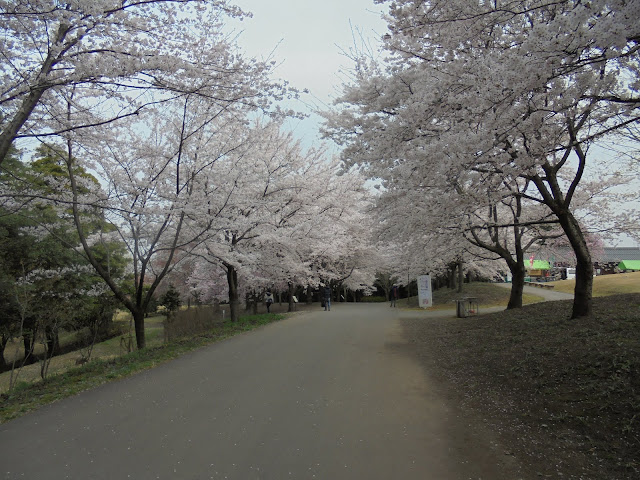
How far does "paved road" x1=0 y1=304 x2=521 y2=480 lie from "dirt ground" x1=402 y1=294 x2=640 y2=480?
1.19 ft

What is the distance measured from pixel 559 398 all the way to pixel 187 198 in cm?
971

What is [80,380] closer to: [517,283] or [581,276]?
[581,276]

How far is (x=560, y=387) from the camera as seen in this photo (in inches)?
197

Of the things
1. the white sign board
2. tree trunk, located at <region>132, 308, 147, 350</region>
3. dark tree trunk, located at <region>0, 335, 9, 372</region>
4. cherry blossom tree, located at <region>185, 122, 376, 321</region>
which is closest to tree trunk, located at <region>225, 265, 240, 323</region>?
cherry blossom tree, located at <region>185, 122, 376, 321</region>

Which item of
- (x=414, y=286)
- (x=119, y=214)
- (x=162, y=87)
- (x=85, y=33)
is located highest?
(x=85, y=33)

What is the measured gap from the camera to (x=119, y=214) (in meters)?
11.1

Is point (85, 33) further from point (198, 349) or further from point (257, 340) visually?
point (257, 340)

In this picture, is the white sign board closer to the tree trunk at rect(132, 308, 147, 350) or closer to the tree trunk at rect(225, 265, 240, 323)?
the tree trunk at rect(225, 265, 240, 323)

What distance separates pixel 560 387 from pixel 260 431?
12.0 ft

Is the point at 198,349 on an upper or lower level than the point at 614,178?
lower

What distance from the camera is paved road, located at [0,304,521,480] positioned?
138 inches

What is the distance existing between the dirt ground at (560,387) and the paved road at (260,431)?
0.36 m

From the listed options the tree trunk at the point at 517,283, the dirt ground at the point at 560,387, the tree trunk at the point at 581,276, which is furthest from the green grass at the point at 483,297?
the dirt ground at the point at 560,387

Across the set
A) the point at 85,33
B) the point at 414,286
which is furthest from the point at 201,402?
the point at 414,286
